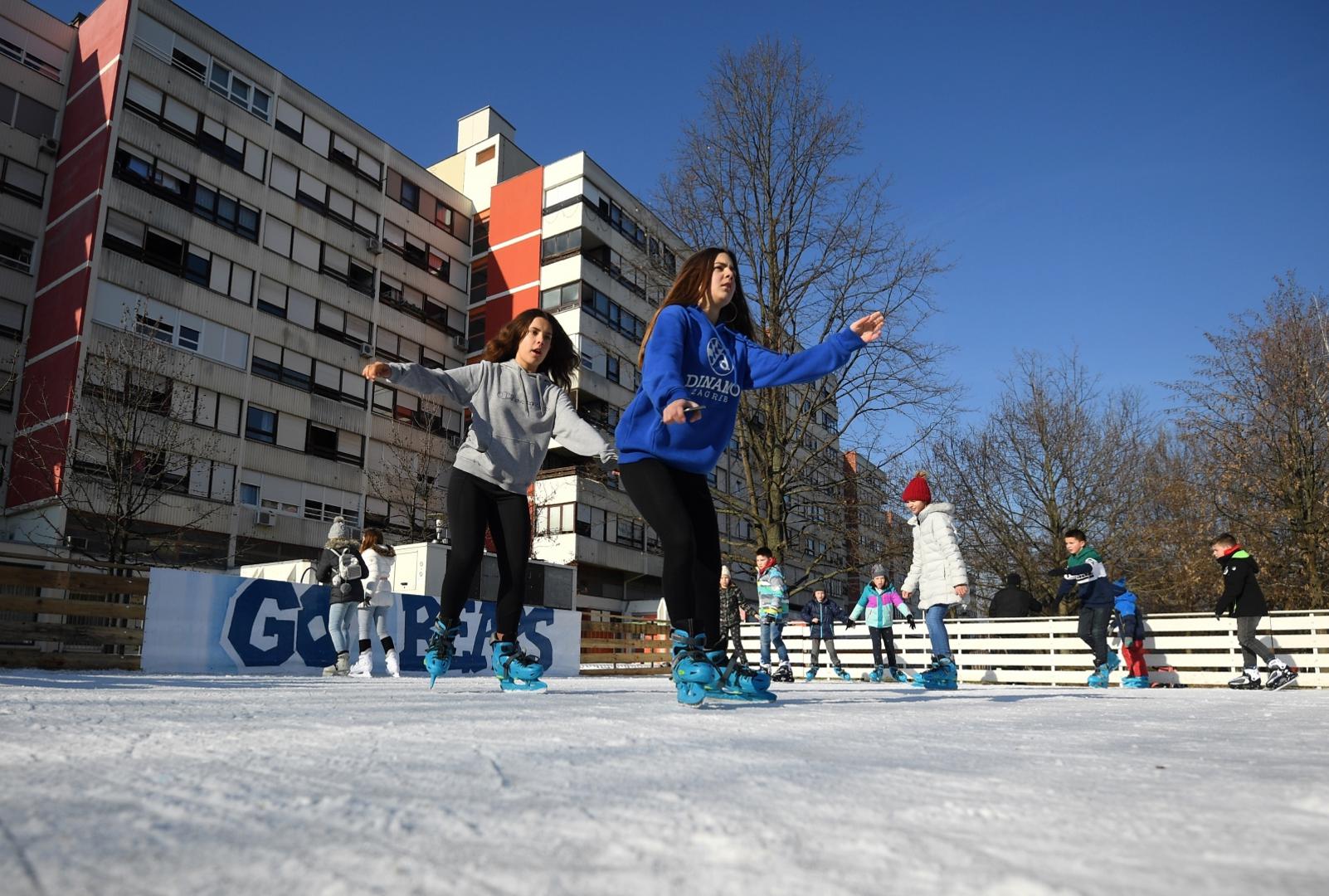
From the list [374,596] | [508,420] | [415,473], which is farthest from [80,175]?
[508,420]

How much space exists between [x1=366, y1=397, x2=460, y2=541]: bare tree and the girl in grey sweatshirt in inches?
897

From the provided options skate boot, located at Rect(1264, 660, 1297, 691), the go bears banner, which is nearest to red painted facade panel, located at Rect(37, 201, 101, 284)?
the go bears banner

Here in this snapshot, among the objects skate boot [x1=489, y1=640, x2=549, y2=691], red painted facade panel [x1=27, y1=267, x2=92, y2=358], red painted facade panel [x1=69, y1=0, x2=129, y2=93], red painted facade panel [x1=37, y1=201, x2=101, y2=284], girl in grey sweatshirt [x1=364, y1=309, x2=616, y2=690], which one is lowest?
skate boot [x1=489, y1=640, x2=549, y2=691]

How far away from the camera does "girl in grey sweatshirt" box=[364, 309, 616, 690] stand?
4.71 m

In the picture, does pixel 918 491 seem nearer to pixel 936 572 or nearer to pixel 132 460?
pixel 936 572

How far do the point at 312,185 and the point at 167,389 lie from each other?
11422 mm

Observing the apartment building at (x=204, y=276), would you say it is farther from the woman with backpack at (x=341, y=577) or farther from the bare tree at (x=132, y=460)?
the woman with backpack at (x=341, y=577)

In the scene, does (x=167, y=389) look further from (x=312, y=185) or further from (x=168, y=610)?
(x=168, y=610)

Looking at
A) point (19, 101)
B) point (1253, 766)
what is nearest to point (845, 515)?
point (1253, 766)

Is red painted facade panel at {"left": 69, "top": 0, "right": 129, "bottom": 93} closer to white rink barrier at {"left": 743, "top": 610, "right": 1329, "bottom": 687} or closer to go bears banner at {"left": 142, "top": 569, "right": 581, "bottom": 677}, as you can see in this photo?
go bears banner at {"left": 142, "top": 569, "right": 581, "bottom": 677}

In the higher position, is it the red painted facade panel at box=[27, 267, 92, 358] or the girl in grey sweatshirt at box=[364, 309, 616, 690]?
the red painted facade panel at box=[27, 267, 92, 358]

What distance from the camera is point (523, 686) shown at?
193 inches

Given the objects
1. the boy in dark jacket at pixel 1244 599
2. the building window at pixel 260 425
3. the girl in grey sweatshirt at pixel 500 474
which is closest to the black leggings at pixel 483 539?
the girl in grey sweatshirt at pixel 500 474

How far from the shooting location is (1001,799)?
1.39 metres
